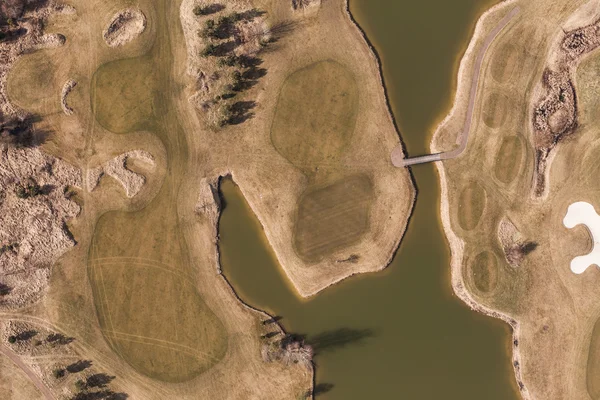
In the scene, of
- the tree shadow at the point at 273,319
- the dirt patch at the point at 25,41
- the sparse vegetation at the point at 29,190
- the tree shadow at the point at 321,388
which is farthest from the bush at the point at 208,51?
the tree shadow at the point at 321,388

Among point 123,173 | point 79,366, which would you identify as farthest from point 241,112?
point 79,366

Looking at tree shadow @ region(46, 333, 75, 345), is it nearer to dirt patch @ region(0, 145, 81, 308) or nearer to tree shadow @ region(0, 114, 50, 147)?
dirt patch @ region(0, 145, 81, 308)

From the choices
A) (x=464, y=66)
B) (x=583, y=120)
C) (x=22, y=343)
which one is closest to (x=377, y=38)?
(x=464, y=66)

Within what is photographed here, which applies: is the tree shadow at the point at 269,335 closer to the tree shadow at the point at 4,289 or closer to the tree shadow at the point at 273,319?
the tree shadow at the point at 273,319

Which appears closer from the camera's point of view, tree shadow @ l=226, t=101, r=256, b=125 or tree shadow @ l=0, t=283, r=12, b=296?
tree shadow @ l=0, t=283, r=12, b=296

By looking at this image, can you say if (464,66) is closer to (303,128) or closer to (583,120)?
(583,120)

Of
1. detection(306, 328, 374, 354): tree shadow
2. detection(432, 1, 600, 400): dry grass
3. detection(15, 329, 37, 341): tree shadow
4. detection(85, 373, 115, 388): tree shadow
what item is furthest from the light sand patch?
detection(432, 1, 600, 400): dry grass
